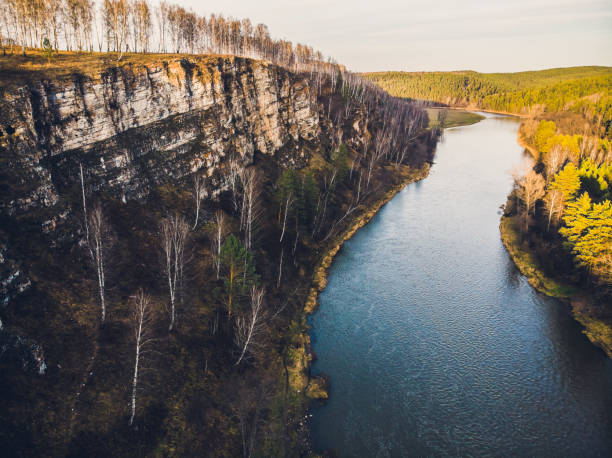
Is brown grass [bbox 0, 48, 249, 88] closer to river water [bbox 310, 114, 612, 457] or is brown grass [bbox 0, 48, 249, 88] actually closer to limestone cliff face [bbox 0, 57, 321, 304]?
limestone cliff face [bbox 0, 57, 321, 304]

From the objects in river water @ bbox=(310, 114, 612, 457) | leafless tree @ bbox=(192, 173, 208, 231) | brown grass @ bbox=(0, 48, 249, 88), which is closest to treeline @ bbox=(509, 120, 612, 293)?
river water @ bbox=(310, 114, 612, 457)

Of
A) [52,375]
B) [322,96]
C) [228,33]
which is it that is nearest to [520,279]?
[52,375]

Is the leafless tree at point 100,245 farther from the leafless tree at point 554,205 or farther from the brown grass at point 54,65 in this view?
the leafless tree at point 554,205

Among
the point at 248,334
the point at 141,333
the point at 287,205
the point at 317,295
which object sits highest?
the point at 287,205

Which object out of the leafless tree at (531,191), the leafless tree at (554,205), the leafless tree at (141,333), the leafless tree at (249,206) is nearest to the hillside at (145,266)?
the leafless tree at (141,333)

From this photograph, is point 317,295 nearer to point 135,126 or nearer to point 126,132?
point 126,132

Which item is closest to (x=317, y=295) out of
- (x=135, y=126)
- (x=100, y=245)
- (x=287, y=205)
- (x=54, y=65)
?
(x=287, y=205)
